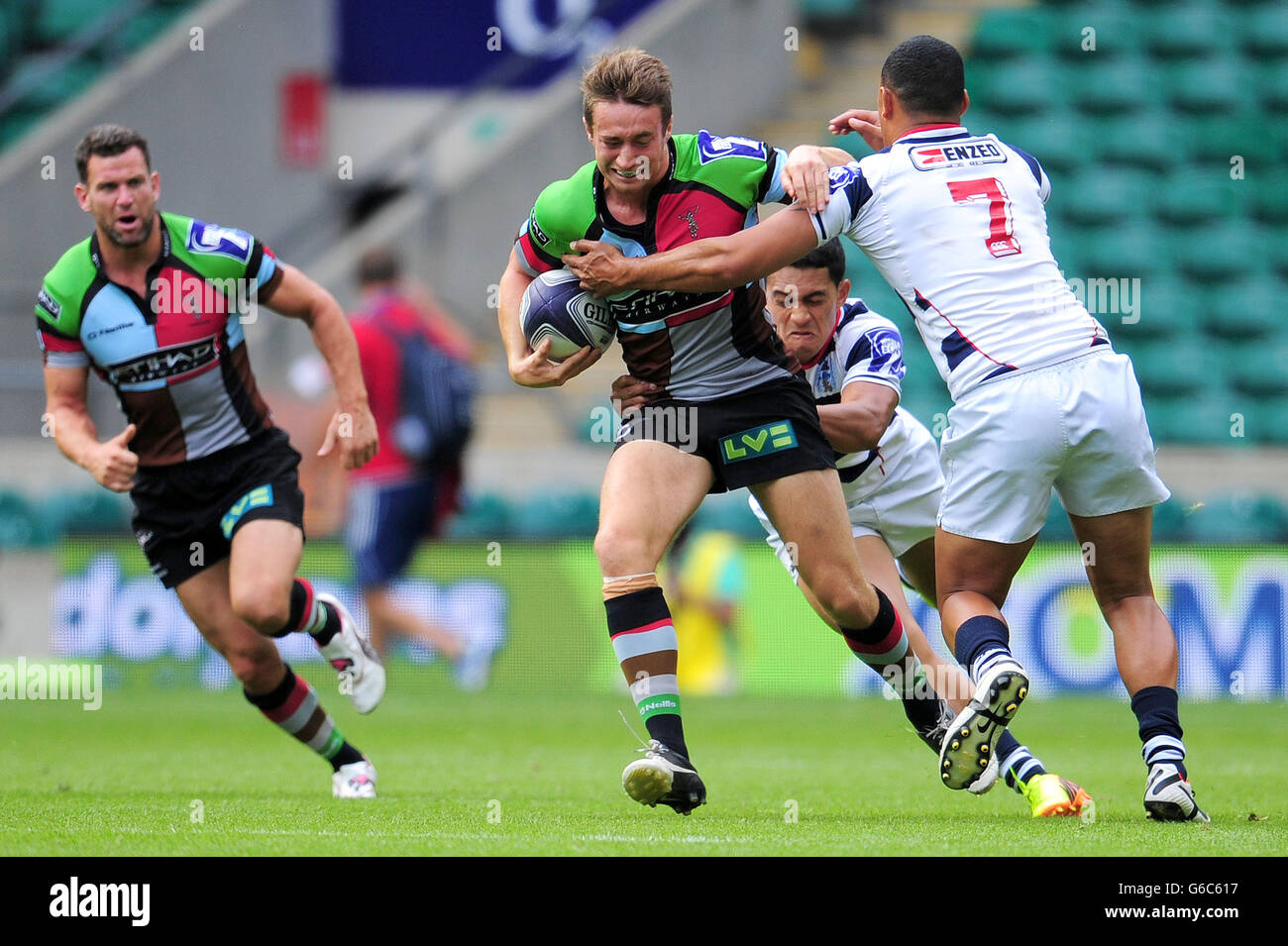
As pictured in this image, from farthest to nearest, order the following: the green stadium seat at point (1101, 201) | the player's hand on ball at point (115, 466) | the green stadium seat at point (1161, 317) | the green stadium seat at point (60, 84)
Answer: the green stadium seat at point (60, 84), the green stadium seat at point (1101, 201), the green stadium seat at point (1161, 317), the player's hand on ball at point (115, 466)

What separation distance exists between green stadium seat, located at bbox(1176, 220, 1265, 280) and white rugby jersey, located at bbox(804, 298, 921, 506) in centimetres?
991

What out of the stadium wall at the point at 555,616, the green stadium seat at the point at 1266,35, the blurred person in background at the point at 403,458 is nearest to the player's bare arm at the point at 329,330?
the blurred person in background at the point at 403,458

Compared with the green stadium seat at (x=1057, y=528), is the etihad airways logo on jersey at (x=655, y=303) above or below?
above

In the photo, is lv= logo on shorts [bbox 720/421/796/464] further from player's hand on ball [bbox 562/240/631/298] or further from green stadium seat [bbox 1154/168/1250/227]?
green stadium seat [bbox 1154/168/1250/227]

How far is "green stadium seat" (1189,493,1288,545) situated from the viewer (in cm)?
1227

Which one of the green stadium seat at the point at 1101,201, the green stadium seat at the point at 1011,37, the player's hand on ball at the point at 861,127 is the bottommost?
the player's hand on ball at the point at 861,127

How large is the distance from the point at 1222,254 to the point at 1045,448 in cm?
1164

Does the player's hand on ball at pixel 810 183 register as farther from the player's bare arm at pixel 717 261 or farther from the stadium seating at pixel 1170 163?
the stadium seating at pixel 1170 163

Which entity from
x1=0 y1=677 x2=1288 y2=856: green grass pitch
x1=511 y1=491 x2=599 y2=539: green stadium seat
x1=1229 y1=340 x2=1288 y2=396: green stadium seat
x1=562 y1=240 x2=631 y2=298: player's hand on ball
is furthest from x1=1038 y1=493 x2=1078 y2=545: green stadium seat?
x1=562 y1=240 x2=631 y2=298: player's hand on ball

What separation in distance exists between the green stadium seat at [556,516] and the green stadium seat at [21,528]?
130 inches

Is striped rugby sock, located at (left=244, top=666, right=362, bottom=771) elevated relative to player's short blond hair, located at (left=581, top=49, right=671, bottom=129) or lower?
lower

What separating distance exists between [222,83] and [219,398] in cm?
1115

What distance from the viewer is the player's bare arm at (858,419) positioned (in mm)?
6113
